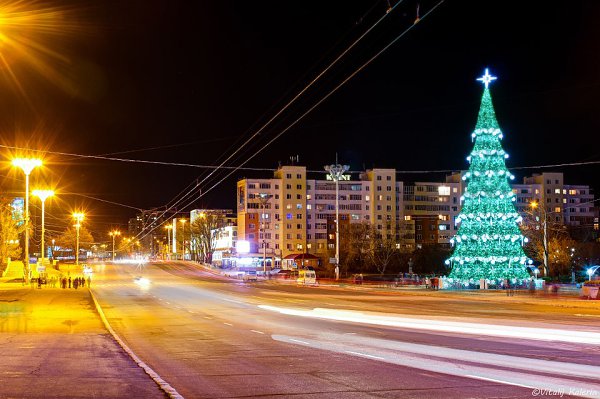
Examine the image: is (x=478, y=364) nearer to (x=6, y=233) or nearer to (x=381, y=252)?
(x=6, y=233)

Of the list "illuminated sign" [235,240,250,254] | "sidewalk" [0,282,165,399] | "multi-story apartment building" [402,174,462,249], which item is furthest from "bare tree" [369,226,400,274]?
"sidewalk" [0,282,165,399]

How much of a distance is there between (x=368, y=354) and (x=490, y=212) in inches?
1374

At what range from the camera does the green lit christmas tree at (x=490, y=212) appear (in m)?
48.3

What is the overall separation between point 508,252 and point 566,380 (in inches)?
1524

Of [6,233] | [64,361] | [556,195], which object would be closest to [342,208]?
[556,195]

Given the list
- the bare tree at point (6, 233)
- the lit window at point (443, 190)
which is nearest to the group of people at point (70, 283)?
the bare tree at point (6, 233)

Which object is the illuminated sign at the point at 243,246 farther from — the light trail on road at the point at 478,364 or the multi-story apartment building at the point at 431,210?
the light trail on road at the point at 478,364

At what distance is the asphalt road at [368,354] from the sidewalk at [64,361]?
81 cm

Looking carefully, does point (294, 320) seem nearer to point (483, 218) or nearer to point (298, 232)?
point (483, 218)

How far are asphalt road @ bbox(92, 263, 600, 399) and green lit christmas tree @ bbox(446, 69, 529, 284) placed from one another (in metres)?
20.9

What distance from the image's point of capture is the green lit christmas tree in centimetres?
4828

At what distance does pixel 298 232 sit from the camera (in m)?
135

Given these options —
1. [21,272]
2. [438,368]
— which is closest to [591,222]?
[21,272]

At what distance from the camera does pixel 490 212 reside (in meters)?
48.2
